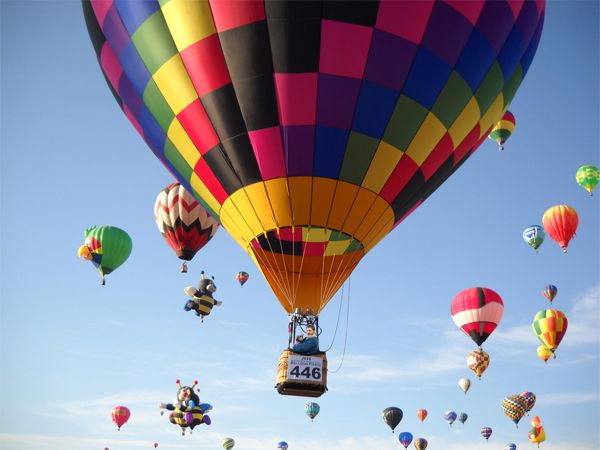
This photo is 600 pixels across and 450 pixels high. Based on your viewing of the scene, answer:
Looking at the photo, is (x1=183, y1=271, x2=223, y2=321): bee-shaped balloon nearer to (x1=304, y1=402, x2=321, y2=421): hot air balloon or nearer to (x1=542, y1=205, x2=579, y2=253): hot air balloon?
(x1=304, y1=402, x2=321, y2=421): hot air balloon

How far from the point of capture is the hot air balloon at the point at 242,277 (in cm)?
2359

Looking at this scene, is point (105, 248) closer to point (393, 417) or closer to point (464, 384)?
point (393, 417)

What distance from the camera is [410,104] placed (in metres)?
9.47

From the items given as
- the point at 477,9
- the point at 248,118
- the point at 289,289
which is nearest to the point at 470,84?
the point at 477,9

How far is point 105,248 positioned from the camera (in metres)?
19.5

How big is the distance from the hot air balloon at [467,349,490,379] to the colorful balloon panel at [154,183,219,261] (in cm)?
1270

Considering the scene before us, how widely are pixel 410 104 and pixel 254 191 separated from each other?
2.38 metres

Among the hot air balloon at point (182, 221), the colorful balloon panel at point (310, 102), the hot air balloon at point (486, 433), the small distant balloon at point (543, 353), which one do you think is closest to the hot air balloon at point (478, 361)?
the small distant balloon at point (543, 353)

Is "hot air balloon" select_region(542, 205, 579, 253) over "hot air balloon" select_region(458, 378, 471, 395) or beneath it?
over

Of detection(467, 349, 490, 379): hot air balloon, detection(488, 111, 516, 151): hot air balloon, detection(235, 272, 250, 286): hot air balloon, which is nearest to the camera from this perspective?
detection(488, 111, 516, 151): hot air balloon

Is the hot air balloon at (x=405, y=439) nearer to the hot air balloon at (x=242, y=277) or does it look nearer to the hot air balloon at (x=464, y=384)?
the hot air balloon at (x=464, y=384)

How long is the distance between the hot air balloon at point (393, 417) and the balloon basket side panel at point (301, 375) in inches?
723

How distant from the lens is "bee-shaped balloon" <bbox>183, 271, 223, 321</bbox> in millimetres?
18688

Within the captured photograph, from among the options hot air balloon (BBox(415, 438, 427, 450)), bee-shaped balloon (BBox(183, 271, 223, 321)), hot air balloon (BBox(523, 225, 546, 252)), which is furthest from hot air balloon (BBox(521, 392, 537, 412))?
bee-shaped balloon (BBox(183, 271, 223, 321))
